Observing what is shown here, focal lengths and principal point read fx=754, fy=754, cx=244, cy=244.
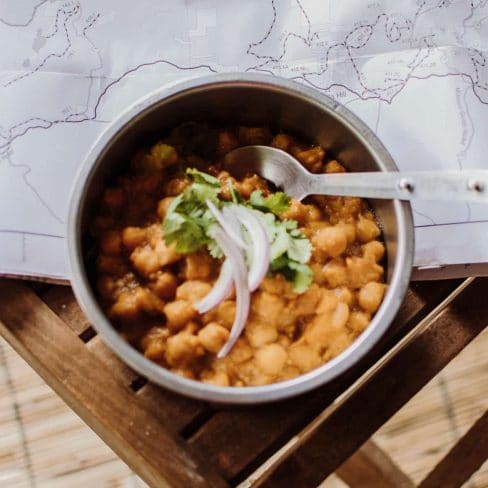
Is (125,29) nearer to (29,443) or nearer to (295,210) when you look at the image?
(295,210)

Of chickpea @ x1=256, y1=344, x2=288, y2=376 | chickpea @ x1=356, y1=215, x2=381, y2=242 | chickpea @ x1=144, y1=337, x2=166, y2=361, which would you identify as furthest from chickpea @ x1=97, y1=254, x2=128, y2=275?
chickpea @ x1=356, y1=215, x2=381, y2=242

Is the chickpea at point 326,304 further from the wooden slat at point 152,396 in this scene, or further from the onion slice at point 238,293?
the wooden slat at point 152,396

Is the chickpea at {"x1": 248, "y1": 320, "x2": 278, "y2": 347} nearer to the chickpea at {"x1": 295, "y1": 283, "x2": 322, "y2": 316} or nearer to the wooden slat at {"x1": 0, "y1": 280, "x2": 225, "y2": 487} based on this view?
the chickpea at {"x1": 295, "y1": 283, "x2": 322, "y2": 316}

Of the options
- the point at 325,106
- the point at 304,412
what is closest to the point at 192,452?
the point at 304,412

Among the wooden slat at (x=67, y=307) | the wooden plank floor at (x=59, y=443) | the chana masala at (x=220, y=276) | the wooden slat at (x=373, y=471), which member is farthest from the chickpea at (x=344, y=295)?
the wooden plank floor at (x=59, y=443)

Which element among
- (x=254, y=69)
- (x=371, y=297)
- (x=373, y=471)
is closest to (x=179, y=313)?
(x=371, y=297)

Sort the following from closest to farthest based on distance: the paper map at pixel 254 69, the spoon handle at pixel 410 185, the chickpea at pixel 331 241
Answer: the spoon handle at pixel 410 185
the chickpea at pixel 331 241
the paper map at pixel 254 69
